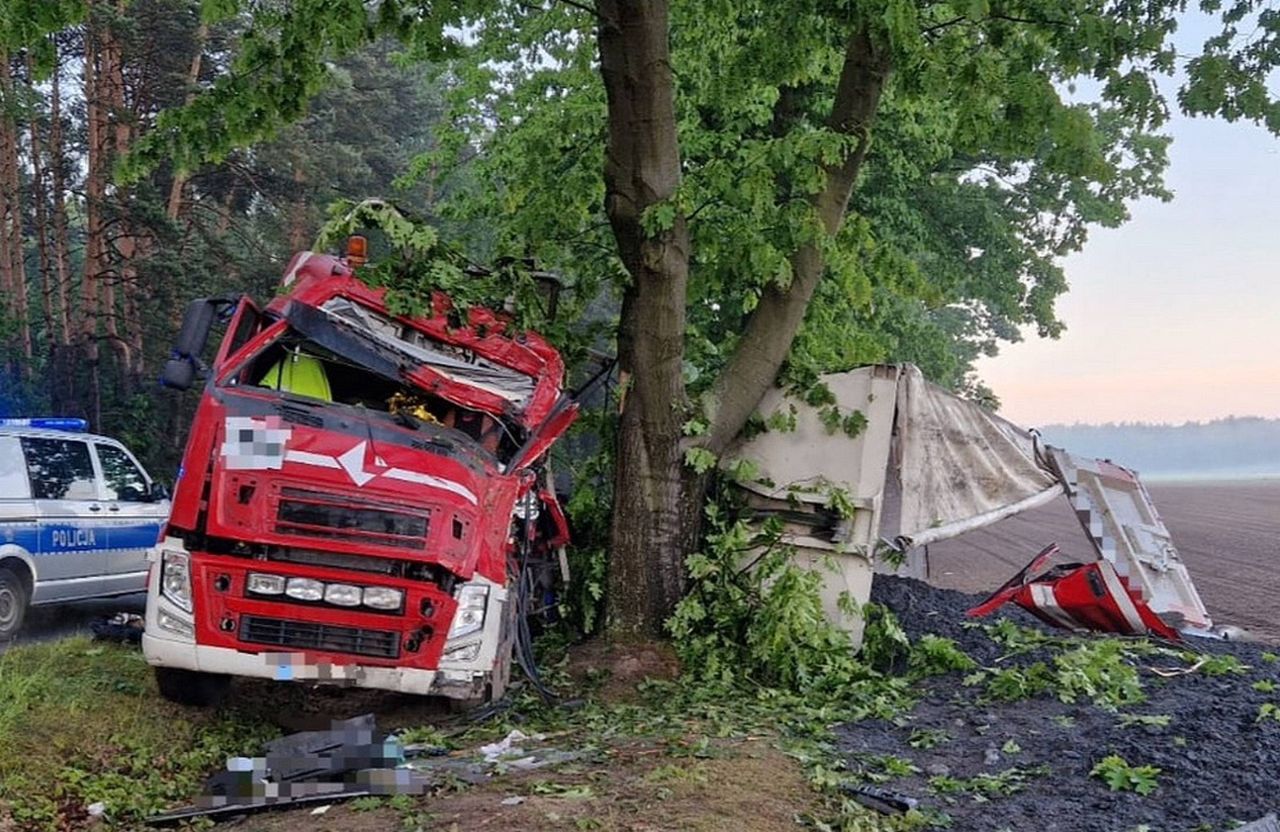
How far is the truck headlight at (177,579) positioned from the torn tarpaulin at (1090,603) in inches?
247

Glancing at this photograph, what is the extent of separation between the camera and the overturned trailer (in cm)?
764

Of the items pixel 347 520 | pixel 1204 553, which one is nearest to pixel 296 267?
pixel 347 520

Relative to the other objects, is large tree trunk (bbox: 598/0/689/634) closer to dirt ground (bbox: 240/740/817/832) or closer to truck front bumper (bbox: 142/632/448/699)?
truck front bumper (bbox: 142/632/448/699)

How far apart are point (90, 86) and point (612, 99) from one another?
1563 centimetres

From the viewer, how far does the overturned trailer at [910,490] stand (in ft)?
25.1

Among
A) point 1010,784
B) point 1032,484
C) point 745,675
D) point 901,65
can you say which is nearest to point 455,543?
point 745,675

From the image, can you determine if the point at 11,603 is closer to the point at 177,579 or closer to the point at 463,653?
the point at 177,579

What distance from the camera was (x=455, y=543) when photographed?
5.66m

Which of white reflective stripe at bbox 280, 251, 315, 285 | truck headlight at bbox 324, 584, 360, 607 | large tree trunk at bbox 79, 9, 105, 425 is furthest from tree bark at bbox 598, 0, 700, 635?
large tree trunk at bbox 79, 9, 105, 425

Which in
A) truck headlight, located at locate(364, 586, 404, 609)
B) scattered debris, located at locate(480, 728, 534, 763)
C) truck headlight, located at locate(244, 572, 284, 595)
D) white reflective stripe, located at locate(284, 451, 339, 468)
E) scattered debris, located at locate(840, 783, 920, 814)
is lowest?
scattered debris, located at locate(480, 728, 534, 763)

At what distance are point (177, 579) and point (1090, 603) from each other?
697 cm

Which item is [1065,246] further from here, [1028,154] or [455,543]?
[455,543]

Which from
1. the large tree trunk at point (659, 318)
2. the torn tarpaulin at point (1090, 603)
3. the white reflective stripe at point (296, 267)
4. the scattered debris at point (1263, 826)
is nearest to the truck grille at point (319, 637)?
the large tree trunk at point (659, 318)

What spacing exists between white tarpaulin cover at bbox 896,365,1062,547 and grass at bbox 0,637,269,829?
16.8 ft
